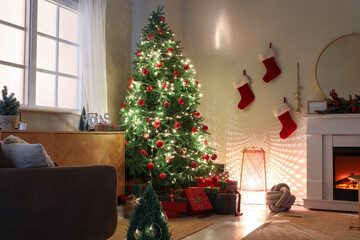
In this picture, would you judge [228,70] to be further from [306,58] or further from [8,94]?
[8,94]

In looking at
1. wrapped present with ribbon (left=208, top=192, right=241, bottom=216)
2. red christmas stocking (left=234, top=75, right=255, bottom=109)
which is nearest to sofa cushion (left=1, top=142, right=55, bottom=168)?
wrapped present with ribbon (left=208, top=192, right=241, bottom=216)

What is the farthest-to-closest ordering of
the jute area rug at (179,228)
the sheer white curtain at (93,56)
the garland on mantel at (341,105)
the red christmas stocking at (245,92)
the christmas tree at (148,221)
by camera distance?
1. the red christmas stocking at (245,92)
2. the sheer white curtain at (93,56)
3. the garland on mantel at (341,105)
4. the jute area rug at (179,228)
5. the christmas tree at (148,221)

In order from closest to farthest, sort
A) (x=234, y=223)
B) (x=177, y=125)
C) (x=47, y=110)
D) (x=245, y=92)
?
1. (x=234, y=223)
2. (x=47, y=110)
3. (x=177, y=125)
4. (x=245, y=92)

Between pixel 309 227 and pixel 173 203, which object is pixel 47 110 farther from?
pixel 309 227

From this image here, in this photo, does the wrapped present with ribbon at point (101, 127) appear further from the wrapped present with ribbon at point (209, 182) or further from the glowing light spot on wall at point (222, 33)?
the glowing light spot on wall at point (222, 33)

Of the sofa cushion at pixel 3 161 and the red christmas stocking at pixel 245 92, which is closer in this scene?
the sofa cushion at pixel 3 161

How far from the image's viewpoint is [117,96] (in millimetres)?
5098

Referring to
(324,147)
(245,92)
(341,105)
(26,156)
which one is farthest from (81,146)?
(341,105)

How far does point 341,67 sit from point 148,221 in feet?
11.9

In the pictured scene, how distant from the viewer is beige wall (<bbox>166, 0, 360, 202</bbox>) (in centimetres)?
491

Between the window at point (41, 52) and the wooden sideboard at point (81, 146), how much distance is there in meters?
0.55

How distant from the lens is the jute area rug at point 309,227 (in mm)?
3203

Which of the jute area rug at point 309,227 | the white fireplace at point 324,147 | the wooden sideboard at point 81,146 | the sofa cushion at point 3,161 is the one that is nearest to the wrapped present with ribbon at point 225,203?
the jute area rug at point 309,227

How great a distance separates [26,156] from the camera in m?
2.13
